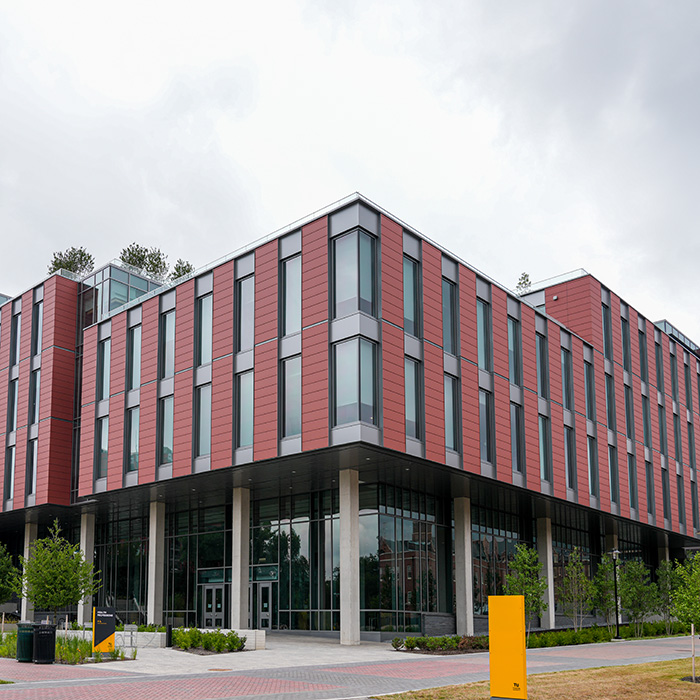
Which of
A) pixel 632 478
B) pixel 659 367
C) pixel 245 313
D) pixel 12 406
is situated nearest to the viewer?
pixel 245 313

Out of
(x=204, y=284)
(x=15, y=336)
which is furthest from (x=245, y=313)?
(x=15, y=336)

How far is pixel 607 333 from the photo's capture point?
49938 mm

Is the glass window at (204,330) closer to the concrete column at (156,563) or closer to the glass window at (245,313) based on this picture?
the glass window at (245,313)

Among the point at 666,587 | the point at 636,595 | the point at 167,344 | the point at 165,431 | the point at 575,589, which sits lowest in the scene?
the point at 666,587

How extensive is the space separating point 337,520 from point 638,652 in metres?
13.3

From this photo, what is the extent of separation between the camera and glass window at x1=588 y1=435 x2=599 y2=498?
45.5m

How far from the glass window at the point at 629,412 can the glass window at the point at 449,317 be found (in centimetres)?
1932

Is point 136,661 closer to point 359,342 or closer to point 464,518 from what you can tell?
point 359,342

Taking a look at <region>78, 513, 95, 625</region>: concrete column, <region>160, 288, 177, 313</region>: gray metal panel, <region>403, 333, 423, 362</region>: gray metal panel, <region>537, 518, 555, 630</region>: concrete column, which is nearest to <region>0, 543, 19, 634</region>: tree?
<region>78, 513, 95, 625</region>: concrete column

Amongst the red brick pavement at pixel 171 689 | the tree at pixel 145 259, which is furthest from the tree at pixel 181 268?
the red brick pavement at pixel 171 689

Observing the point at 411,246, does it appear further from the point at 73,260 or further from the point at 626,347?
the point at 73,260

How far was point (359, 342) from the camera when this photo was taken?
3033 cm

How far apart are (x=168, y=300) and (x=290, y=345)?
31.9 ft

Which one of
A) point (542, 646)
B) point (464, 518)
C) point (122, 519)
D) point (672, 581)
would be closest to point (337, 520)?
point (464, 518)
